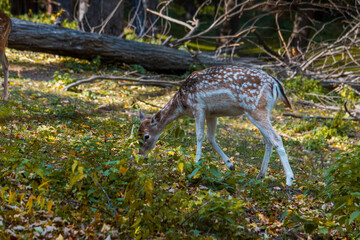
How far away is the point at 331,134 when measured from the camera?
10062 millimetres

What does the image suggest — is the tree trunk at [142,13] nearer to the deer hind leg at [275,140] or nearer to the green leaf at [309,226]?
the deer hind leg at [275,140]

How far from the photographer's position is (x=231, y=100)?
21.5ft

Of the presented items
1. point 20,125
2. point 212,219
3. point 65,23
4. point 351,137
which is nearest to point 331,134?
point 351,137

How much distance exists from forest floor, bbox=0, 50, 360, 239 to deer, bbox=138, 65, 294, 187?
32cm

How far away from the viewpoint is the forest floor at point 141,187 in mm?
4320

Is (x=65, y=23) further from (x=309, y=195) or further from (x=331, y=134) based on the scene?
(x=309, y=195)

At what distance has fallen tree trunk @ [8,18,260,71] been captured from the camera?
1256 centimetres

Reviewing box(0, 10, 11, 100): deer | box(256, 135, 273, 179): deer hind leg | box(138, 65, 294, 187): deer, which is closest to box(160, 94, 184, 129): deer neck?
box(138, 65, 294, 187): deer

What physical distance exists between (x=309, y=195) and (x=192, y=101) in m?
2.29

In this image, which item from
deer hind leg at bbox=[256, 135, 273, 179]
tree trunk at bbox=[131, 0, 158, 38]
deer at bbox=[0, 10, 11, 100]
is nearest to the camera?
deer hind leg at bbox=[256, 135, 273, 179]

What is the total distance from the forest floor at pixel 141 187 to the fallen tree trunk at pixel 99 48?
3.30m

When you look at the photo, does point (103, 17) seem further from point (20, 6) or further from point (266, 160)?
point (266, 160)

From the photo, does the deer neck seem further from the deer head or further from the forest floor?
the forest floor

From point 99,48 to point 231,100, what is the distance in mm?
7878
